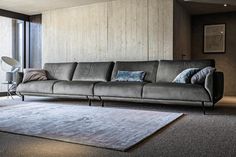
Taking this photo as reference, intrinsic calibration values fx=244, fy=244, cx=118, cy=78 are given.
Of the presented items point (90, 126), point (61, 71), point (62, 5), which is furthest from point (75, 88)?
point (62, 5)

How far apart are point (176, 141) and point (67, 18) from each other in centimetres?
481

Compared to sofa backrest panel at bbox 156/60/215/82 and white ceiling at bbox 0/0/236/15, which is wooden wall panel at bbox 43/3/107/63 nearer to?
white ceiling at bbox 0/0/236/15

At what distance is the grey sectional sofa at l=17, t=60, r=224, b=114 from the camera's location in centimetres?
346

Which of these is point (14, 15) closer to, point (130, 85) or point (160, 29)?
point (160, 29)

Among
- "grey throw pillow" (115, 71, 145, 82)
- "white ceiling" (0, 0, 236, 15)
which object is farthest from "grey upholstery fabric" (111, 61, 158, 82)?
"white ceiling" (0, 0, 236, 15)

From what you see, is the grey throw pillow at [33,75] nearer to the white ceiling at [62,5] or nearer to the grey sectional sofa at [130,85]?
the grey sectional sofa at [130,85]

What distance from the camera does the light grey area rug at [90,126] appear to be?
2.15 m

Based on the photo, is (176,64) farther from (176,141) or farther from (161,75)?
(176,141)

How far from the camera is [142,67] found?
461 centimetres

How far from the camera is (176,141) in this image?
212 cm

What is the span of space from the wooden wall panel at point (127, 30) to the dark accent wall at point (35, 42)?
2225mm

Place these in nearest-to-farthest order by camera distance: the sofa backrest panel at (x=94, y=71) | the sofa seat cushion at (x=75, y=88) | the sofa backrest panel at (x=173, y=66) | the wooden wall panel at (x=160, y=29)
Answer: the sofa backrest panel at (x=173, y=66) < the sofa seat cushion at (x=75, y=88) < the sofa backrest panel at (x=94, y=71) < the wooden wall panel at (x=160, y=29)

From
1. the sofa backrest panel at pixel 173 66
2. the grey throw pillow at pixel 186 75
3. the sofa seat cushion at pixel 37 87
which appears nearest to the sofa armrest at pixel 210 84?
the grey throw pillow at pixel 186 75

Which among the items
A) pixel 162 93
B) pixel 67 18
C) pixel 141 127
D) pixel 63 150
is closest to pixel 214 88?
pixel 162 93
